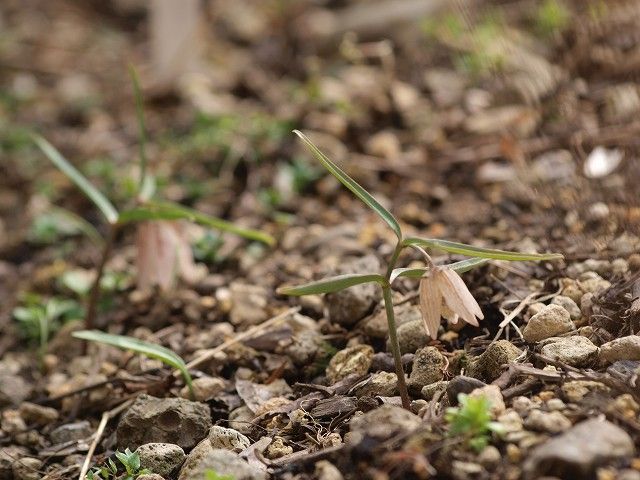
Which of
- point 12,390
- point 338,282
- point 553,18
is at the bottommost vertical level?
point 12,390

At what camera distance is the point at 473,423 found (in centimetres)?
98

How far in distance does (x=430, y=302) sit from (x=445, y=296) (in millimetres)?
24

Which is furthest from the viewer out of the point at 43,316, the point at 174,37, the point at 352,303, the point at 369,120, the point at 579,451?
the point at 174,37

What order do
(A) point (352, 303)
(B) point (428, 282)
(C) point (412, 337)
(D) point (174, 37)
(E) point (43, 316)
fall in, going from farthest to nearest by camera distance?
1. (D) point (174, 37)
2. (E) point (43, 316)
3. (A) point (352, 303)
4. (C) point (412, 337)
5. (B) point (428, 282)

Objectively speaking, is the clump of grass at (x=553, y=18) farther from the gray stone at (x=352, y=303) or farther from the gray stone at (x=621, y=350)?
the gray stone at (x=621, y=350)

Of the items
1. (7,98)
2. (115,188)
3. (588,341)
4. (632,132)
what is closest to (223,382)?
(588,341)

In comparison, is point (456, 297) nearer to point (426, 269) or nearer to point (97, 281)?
point (426, 269)

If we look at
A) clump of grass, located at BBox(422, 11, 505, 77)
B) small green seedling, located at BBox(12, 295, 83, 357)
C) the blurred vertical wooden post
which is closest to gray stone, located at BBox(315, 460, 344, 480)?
small green seedling, located at BBox(12, 295, 83, 357)

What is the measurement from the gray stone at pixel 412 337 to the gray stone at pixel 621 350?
0.28 metres

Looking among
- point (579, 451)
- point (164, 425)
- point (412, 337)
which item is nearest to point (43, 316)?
point (164, 425)

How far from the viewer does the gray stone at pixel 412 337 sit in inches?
51.6

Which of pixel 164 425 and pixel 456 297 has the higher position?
pixel 456 297

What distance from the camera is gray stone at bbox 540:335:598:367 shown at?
113 cm

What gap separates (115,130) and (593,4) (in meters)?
1.49
